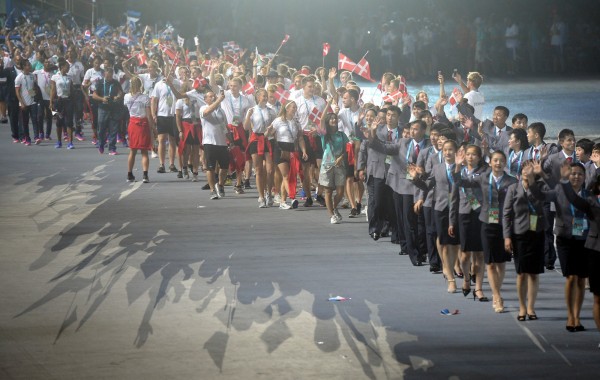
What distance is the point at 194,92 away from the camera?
22391mm

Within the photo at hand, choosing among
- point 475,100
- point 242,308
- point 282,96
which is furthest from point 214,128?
point 242,308

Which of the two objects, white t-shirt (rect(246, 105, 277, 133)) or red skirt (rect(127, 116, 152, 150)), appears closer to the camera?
white t-shirt (rect(246, 105, 277, 133))

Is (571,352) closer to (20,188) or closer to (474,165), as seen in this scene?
(474,165)

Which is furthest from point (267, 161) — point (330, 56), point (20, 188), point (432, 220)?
point (330, 56)

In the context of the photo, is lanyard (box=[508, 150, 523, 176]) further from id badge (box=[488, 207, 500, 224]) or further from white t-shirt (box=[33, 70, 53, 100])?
white t-shirt (box=[33, 70, 53, 100])

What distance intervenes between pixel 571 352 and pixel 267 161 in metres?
10.2

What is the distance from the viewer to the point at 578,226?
11414 mm

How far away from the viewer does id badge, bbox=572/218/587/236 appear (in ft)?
37.3

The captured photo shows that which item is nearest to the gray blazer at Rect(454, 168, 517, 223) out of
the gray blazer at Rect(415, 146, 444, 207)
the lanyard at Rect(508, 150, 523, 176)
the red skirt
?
the gray blazer at Rect(415, 146, 444, 207)

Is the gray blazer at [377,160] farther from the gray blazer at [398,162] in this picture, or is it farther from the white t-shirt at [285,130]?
the white t-shirt at [285,130]

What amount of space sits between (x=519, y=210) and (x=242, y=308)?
2.77 meters

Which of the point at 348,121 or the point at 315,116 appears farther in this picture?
the point at 315,116

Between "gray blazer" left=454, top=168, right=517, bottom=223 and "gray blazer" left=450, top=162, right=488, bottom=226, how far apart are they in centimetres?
5

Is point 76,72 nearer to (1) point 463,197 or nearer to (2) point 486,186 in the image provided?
(1) point 463,197
